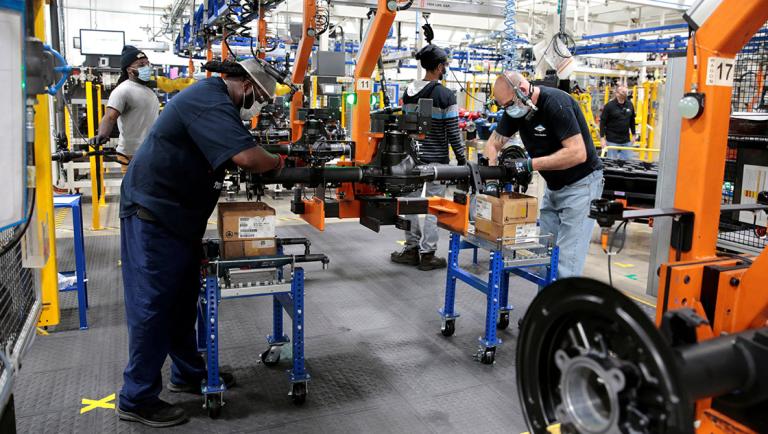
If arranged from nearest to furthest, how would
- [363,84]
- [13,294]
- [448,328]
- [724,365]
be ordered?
[724,365], [13,294], [363,84], [448,328]

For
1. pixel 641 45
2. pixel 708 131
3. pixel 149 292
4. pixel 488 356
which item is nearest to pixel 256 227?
pixel 149 292

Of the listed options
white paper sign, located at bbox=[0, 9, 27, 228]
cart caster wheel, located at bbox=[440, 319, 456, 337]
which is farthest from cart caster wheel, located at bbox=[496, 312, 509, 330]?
white paper sign, located at bbox=[0, 9, 27, 228]

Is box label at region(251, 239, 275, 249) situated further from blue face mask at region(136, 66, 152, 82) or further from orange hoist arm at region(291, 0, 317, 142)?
blue face mask at region(136, 66, 152, 82)

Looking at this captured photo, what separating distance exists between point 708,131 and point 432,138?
404 cm

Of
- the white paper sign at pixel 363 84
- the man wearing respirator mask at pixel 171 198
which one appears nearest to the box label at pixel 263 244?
the man wearing respirator mask at pixel 171 198

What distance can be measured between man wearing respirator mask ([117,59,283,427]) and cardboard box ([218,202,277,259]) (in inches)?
5.0

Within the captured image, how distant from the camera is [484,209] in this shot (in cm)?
402

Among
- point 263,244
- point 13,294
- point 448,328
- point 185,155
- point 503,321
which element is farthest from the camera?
point 503,321

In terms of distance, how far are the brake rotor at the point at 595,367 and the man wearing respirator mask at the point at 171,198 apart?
177cm

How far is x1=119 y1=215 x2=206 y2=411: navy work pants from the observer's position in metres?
3.03

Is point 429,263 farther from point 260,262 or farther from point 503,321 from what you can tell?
point 260,262

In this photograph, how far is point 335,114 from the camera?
5.15 m

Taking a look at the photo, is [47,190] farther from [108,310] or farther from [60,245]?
[60,245]

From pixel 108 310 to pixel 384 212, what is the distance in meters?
2.74
